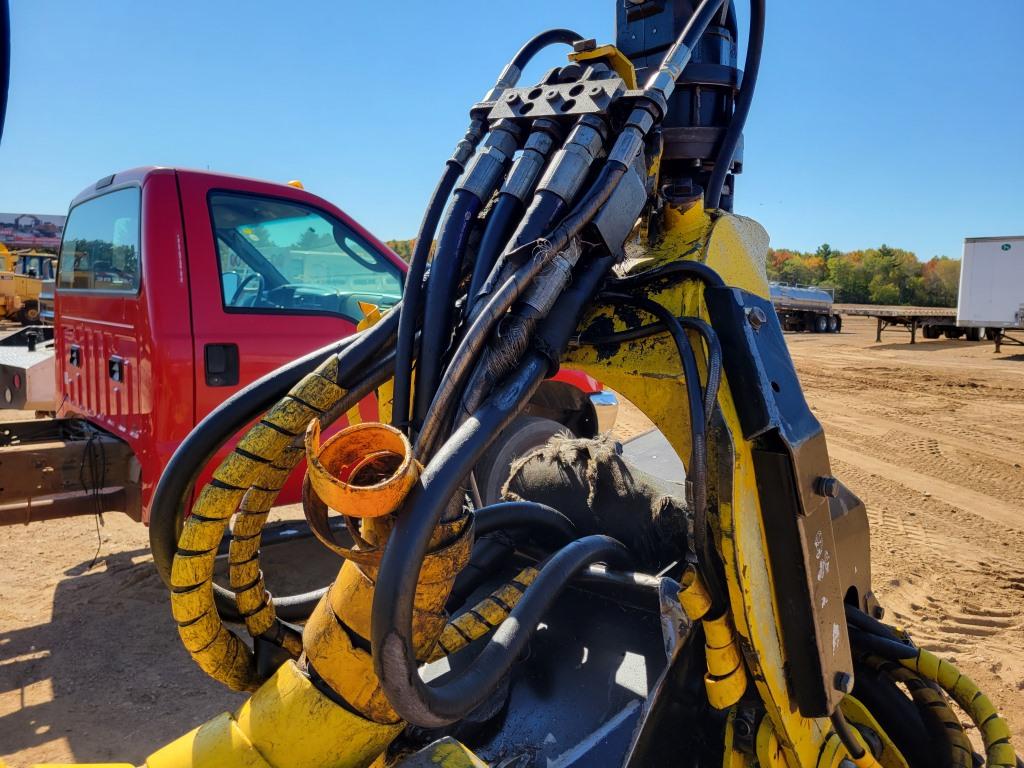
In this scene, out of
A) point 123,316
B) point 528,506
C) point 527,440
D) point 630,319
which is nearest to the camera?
point 630,319

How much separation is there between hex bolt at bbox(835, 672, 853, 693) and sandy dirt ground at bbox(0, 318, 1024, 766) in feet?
6.84

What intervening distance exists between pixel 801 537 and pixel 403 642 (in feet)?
3.04

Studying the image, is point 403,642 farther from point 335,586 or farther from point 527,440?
point 527,440

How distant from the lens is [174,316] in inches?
139

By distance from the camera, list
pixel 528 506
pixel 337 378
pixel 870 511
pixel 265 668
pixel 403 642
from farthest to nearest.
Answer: pixel 870 511 < pixel 528 506 < pixel 265 668 < pixel 337 378 < pixel 403 642

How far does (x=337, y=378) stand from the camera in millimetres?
1403

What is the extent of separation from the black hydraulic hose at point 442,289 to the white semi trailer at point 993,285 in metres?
21.4

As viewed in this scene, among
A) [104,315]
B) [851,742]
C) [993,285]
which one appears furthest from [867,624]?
[993,285]

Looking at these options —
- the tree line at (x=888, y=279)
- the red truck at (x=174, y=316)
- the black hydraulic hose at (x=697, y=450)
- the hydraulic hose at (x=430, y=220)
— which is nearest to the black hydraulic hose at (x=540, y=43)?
the hydraulic hose at (x=430, y=220)

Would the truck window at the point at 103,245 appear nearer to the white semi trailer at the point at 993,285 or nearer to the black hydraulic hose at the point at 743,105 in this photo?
the black hydraulic hose at the point at 743,105

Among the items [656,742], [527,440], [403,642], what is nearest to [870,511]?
[527,440]

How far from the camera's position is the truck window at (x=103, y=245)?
3.74 meters

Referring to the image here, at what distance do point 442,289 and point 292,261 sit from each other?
9.72 ft

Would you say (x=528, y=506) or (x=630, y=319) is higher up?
(x=630, y=319)
